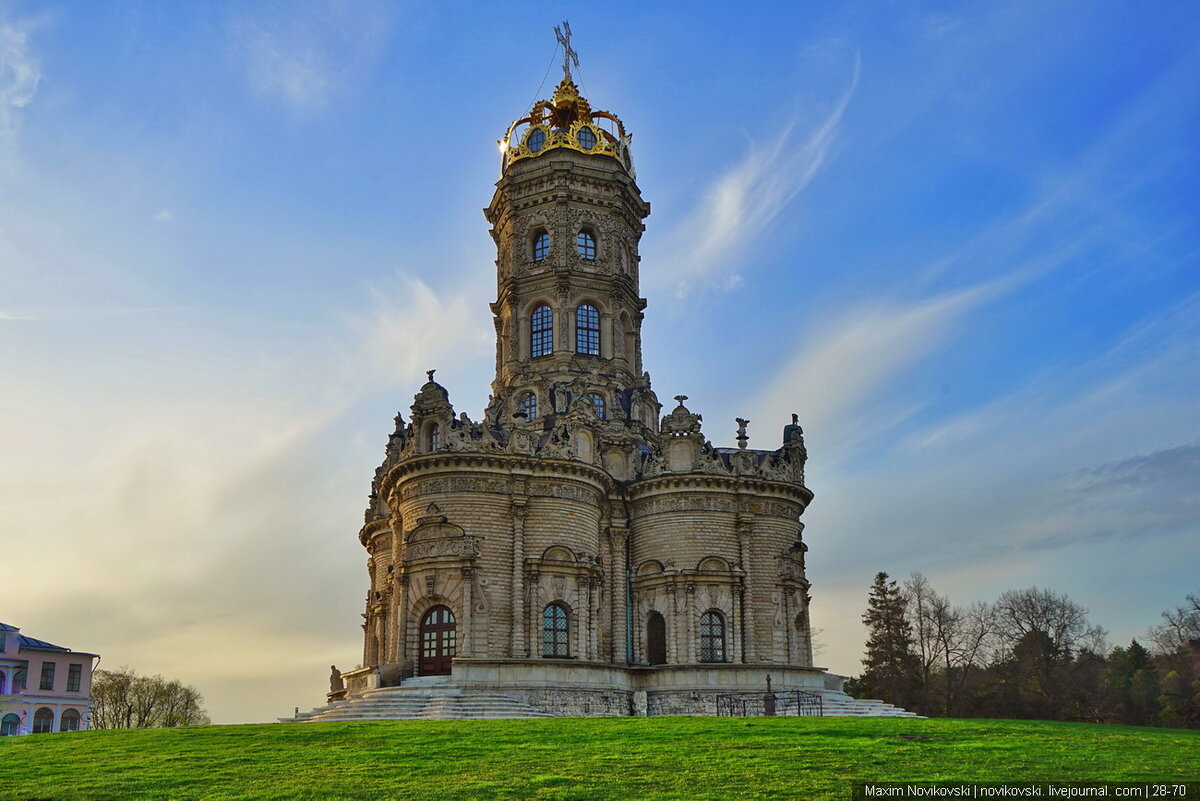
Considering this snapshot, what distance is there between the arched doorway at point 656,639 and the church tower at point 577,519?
6 cm

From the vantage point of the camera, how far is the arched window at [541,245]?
167 feet

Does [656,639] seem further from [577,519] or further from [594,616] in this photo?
[577,519]

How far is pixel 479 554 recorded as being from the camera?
124ft

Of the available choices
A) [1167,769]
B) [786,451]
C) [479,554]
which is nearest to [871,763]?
[1167,769]

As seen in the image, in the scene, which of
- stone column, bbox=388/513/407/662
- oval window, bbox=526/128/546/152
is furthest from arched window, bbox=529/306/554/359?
stone column, bbox=388/513/407/662

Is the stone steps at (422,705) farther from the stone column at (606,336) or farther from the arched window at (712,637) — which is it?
the stone column at (606,336)

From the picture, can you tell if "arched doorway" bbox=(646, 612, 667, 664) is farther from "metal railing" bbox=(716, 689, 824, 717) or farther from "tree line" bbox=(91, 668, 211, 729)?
"tree line" bbox=(91, 668, 211, 729)

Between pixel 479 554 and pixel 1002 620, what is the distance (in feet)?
130

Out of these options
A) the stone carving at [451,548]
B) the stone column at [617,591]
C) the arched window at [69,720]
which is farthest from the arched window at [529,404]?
the arched window at [69,720]

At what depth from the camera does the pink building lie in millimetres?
54375

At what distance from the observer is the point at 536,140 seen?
52.2 meters

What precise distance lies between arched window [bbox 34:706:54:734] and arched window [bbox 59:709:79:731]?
660 millimetres

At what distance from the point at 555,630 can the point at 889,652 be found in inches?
1437

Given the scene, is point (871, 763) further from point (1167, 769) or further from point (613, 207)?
point (613, 207)
